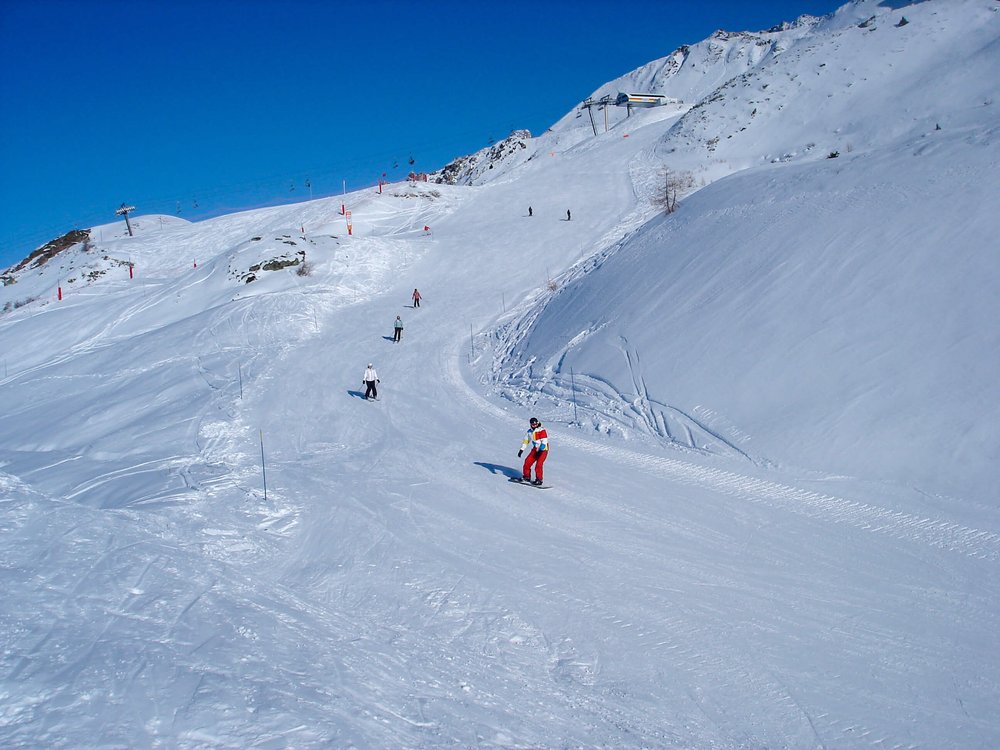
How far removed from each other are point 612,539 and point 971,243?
Result: 11333 millimetres

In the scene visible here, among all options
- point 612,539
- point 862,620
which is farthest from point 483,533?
point 862,620

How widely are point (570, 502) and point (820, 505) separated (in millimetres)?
4003

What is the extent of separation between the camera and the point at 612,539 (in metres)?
9.69

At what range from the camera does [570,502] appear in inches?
448

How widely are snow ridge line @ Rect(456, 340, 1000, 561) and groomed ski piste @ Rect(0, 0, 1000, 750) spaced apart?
86 mm

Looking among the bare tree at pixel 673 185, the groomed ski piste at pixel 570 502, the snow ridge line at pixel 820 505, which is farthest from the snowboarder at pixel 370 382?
the bare tree at pixel 673 185

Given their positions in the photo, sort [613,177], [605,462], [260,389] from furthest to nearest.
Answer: [613,177]
[260,389]
[605,462]

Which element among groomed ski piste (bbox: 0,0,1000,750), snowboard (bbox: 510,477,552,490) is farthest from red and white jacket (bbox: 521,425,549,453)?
groomed ski piste (bbox: 0,0,1000,750)

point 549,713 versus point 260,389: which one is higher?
point 260,389

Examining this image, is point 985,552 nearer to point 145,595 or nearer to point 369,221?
point 145,595

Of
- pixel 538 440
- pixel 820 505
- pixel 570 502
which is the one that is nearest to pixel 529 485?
pixel 538 440

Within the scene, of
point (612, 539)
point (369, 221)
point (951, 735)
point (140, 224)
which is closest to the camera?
point (951, 735)

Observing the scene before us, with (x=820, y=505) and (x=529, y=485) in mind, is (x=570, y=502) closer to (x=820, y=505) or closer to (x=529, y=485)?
(x=529, y=485)

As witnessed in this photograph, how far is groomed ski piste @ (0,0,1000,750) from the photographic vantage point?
5668 mm
